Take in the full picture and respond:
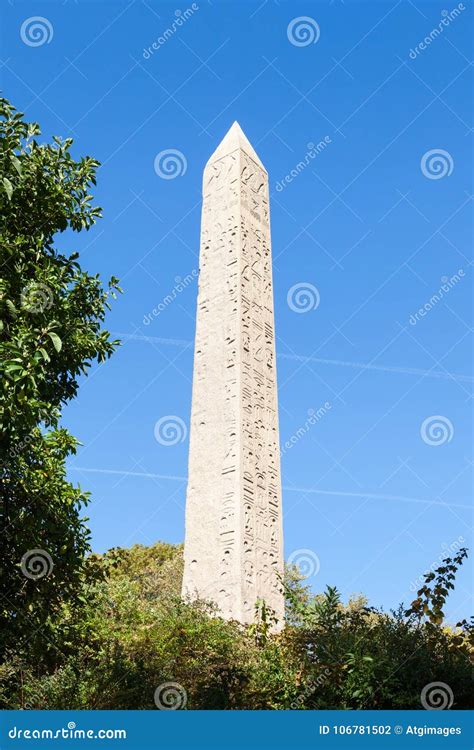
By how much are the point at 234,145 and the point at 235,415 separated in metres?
6.88

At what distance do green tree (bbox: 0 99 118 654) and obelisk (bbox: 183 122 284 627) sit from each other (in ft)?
13.0

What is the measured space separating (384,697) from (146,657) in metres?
3.51

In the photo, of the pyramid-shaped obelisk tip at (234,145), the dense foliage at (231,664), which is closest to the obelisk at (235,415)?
the pyramid-shaped obelisk tip at (234,145)

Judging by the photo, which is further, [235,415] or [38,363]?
[235,415]

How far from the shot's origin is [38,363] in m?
8.16

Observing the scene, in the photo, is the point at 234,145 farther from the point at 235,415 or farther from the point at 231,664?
the point at 231,664

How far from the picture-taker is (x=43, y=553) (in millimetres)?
9477

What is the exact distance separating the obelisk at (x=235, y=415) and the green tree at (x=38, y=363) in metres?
3.96

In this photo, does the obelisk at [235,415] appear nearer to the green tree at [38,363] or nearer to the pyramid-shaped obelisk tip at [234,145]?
the pyramid-shaped obelisk tip at [234,145]

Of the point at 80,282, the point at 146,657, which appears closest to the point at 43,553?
the point at 146,657

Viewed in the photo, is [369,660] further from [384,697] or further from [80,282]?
[80,282]

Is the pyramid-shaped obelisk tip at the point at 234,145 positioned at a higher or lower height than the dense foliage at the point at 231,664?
higher

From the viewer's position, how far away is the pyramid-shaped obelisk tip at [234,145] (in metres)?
17.7

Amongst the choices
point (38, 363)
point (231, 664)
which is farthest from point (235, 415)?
→ point (38, 363)
